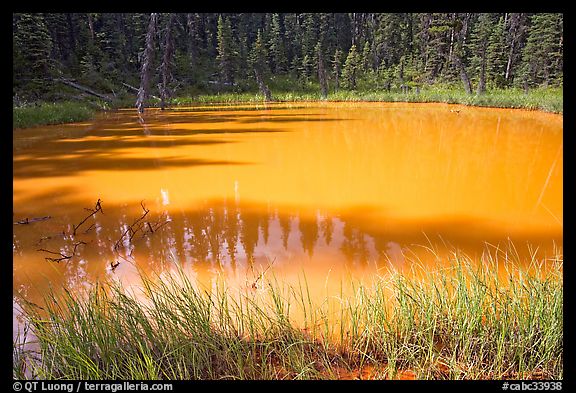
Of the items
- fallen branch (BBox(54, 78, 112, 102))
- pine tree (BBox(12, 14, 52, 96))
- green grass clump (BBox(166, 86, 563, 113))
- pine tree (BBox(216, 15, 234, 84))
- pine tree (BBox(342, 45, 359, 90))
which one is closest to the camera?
green grass clump (BBox(166, 86, 563, 113))

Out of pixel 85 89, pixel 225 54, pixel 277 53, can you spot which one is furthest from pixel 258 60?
pixel 85 89

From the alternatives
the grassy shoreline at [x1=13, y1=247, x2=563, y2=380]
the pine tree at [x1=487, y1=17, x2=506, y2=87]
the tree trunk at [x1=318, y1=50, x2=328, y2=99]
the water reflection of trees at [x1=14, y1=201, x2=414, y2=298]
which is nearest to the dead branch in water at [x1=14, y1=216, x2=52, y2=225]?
the water reflection of trees at [x1=14, y1=201, x2=414, y2=298]

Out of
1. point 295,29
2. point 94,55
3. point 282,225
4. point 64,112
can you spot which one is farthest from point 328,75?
point 282,225

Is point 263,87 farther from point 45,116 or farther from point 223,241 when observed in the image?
point 223,241

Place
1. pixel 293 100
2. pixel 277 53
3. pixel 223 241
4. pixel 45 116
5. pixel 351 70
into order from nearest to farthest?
pixel 223 241, pixel 45 116, pixel 293 100, pixel 351 70, pixel 277 53

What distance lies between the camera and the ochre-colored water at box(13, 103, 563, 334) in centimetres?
425

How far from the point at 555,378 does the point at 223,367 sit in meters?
1.97

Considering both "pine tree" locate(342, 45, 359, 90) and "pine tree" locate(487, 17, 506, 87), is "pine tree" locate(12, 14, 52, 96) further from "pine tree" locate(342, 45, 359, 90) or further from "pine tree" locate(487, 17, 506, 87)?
"pine tree" locate(487, 17, 506, 87)

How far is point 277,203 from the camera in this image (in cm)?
617

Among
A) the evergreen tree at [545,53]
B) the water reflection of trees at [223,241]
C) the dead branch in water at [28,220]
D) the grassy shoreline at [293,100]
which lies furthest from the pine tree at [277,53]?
the dead branch in water at [28,220]

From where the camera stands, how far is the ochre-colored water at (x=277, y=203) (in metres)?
4.25

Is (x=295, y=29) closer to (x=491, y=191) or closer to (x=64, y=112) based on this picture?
(x=64, y=112)

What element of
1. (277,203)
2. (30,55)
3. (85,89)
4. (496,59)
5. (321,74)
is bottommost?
(277,203)

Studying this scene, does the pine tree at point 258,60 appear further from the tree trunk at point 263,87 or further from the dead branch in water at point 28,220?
the dead branch in water at point 28,220
